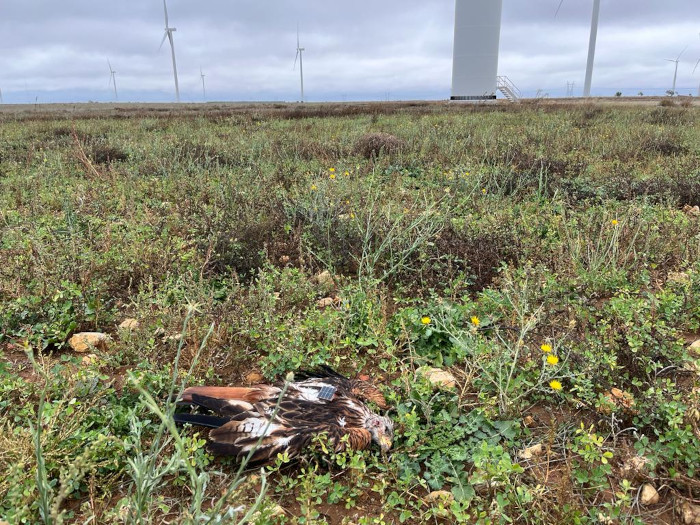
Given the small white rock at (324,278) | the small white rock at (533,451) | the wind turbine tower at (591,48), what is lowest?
the small white rock at (533,451)

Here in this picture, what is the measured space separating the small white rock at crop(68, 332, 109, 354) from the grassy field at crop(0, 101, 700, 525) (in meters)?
0.06

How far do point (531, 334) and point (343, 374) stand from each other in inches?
37.0

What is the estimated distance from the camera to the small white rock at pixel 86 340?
2.28 m

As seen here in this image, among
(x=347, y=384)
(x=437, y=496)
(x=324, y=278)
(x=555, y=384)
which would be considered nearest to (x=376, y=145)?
(x=324, y=278)

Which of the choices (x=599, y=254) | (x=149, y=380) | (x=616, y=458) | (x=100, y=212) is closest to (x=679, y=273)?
(x=599, y=254)

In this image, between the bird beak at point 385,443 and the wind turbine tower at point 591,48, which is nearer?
the bird beak at point 385,443

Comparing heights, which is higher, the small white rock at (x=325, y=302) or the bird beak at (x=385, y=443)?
the small white rock at (x=325, y=302)

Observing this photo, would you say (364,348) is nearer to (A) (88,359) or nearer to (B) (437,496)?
(B) (437,496)

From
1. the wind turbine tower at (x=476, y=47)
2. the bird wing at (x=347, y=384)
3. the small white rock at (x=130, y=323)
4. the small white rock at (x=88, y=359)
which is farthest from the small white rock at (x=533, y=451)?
the wind turbine tower at (x=476, y=47)

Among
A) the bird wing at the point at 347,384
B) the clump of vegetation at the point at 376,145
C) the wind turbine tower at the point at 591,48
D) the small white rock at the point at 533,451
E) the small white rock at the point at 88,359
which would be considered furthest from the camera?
the wind turbine tower at the point at 591,48

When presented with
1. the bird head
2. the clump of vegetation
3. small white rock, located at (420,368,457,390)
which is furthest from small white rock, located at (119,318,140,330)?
the clump of vegetation

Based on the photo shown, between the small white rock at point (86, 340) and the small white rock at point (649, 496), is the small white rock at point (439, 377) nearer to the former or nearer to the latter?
the small white rock at point (649, 496)

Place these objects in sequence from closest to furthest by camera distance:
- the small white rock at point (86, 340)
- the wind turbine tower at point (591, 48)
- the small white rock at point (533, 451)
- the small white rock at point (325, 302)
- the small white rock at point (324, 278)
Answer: the small white rock at point (533, 451)
the small white rock at point (86, 340)
the small white rock at point (325, 302)
the small white rock at point (324, 278)
the wind turbine tower at point (591, 48)

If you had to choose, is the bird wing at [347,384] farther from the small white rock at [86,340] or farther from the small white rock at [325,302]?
the small white rock at [86,340]
